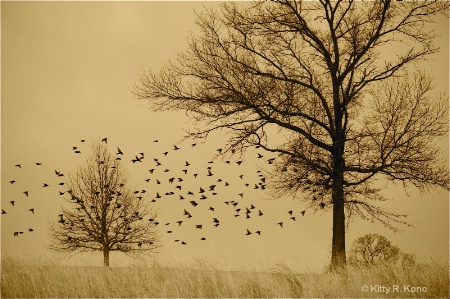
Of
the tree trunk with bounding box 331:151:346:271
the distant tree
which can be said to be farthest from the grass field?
the distant tree

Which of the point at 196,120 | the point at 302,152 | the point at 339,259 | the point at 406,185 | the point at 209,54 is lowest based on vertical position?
the point at 339,259

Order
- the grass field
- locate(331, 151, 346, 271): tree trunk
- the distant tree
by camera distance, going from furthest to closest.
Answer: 1. the distant tree
2. locate(331, 151, 346, 271): tree trunk
3. the grass field

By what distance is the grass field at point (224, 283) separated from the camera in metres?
8.00

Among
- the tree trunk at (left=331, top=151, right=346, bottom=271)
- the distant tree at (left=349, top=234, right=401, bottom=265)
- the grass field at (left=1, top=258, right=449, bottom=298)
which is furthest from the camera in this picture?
the distant tree at (left=349, top=234, right=401, bottom=265)

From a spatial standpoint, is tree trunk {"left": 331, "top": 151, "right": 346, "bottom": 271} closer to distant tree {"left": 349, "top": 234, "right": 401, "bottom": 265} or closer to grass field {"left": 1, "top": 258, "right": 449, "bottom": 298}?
grass field {"left": 1, "top": 258, "right": 449, "bottom": 298}

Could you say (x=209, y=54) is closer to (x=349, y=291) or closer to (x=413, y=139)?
(x=413, y=139)

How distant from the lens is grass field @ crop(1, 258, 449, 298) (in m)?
8.00

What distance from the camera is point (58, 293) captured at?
8.12m

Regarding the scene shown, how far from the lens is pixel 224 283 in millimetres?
8141

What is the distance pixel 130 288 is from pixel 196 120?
5665 mm

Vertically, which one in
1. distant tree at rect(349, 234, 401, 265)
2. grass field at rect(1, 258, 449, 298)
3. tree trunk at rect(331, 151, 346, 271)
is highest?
tree trunk at rect(331, 151, 346, 271)

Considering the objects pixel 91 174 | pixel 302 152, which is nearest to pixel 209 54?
pixel 302 152

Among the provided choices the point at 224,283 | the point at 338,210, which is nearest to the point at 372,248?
the point at 338,210

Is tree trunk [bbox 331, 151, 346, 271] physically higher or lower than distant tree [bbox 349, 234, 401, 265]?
higher
